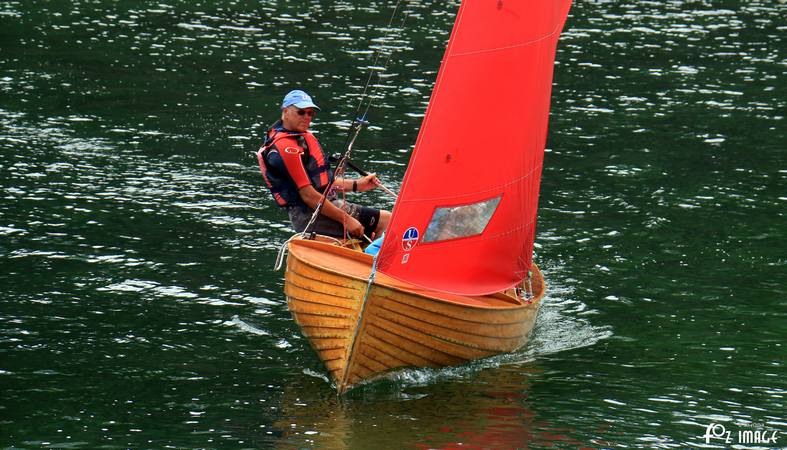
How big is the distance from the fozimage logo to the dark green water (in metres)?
0.12

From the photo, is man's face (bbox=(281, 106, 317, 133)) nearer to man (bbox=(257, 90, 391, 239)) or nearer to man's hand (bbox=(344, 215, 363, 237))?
man (bbox=(257, 90, 391, 239))

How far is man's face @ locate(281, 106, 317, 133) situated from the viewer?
13.9 metres

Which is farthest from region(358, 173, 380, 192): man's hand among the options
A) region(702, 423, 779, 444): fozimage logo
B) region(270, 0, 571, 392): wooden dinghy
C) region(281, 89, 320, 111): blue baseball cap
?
region(702, 423, 779, 444): fozimage logo

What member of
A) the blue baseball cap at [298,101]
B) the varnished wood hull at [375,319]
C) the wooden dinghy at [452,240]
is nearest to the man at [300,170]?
the blue baseball cap at [298,101]

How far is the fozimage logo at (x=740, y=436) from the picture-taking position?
11602mm

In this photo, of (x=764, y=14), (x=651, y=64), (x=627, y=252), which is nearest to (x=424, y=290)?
(x=627, y=252)

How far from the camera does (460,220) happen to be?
1280cm

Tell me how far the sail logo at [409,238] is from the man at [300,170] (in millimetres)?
1727

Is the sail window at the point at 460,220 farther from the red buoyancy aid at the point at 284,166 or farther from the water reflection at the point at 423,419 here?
the red buoyancy aid at the point at 284,166

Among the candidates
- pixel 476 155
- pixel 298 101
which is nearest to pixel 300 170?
pixel 298 101

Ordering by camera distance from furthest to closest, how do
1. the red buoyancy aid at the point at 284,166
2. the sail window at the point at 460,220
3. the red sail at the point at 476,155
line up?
the red buoyancy aid at the point at 284,166, the sail window at the point at 460,220, the red sail at the point at 476,155

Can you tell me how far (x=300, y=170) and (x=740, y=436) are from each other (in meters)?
5.53

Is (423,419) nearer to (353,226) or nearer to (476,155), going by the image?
(476,155)

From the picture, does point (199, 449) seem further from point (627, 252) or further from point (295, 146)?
point (627, 252)
